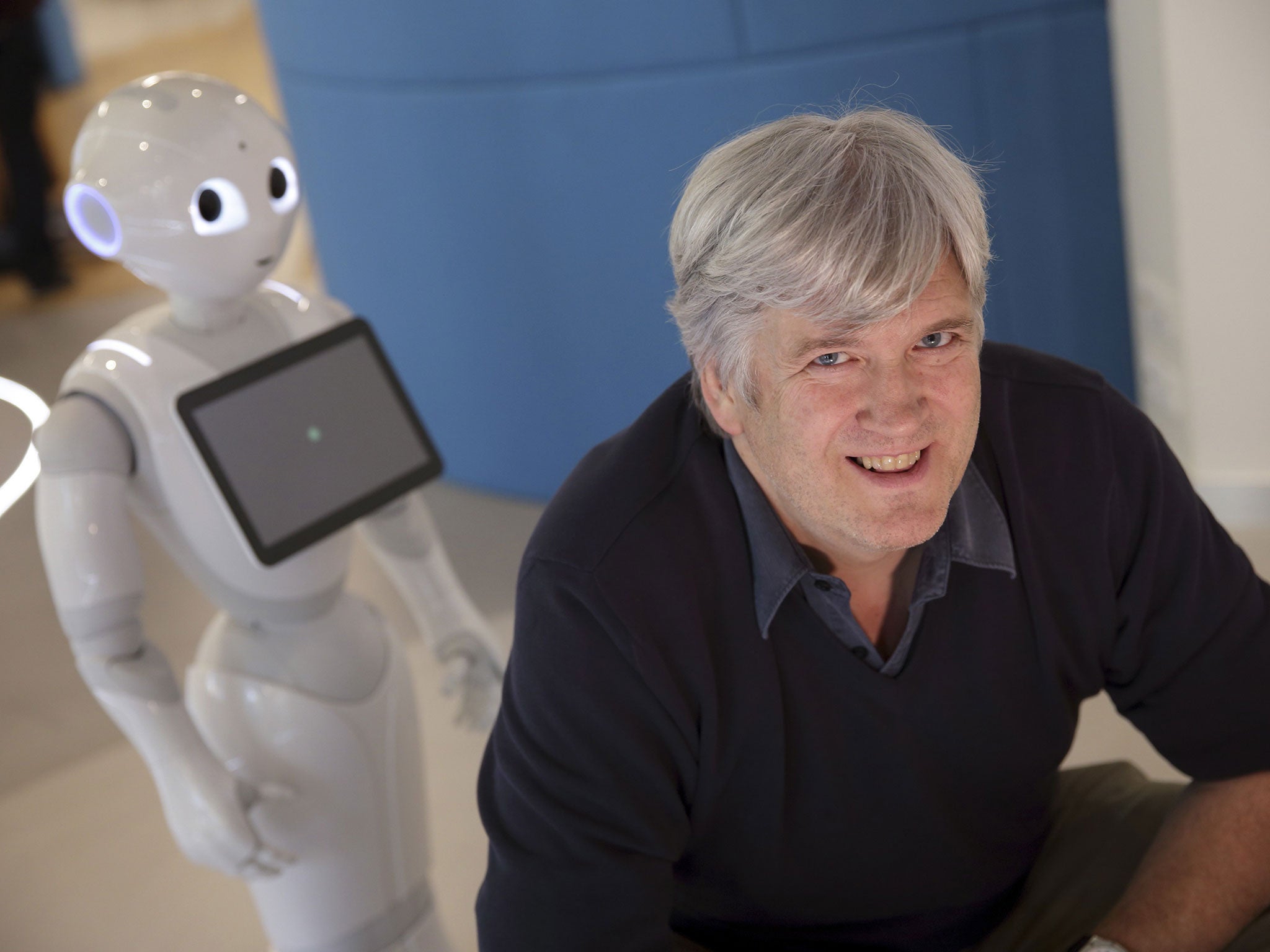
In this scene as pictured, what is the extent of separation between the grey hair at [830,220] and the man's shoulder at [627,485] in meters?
0.16

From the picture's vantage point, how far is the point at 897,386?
1139 mm

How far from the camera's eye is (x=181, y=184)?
1.51 meters

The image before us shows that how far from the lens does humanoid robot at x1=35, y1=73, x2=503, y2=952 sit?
149 centimetres

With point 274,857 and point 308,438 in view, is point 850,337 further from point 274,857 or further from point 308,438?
point 274,857

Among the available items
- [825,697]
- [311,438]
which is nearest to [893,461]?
[825,697]

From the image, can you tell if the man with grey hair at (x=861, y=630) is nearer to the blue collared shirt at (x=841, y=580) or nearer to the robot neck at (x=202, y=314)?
the blue collared shirt at (x=841, y=580)

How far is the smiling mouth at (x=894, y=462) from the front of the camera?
3.82ft

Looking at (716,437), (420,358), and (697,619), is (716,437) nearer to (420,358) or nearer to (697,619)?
(697,619)

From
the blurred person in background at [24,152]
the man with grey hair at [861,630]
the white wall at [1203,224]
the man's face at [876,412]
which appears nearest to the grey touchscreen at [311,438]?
the man with grey hair at [861,630]

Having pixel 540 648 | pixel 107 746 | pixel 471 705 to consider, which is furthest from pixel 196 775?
pixel 107 746

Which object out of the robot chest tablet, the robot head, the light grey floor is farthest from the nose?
the light grey floor

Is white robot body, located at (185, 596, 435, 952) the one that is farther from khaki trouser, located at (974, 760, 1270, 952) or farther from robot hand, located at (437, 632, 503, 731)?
khaki trouser, located at (974, 760, 1270, 952)

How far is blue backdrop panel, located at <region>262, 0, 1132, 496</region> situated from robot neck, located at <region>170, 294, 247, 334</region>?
122 centimetres

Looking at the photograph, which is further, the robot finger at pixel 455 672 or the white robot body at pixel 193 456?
the robot finger at pixel 455 672
